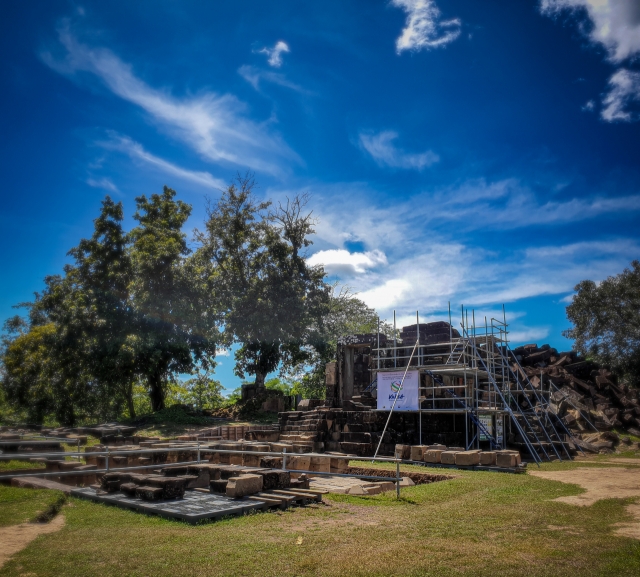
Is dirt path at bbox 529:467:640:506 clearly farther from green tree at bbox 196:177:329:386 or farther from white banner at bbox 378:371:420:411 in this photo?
green tree at bbox 196:177:329:386

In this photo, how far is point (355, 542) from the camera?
20.9 ft

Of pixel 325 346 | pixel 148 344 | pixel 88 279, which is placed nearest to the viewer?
pixel 148 344

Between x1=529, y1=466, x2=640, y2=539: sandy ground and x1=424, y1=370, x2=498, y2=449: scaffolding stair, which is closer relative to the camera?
x1=529, y1=466, x2=640, y2=539: sandy ground

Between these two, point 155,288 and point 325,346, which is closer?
point 155,288

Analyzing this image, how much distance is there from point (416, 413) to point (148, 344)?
49.5 ft

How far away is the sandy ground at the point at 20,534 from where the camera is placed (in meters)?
6.04

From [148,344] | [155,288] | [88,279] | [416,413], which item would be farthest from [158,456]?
[88,279]

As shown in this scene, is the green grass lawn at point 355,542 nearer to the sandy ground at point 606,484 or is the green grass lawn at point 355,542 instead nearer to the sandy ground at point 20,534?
the sandy ground at point 20,534

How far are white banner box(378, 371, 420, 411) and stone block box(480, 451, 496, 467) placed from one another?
3.47 m

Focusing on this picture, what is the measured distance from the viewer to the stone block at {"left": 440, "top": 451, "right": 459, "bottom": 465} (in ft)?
47.1

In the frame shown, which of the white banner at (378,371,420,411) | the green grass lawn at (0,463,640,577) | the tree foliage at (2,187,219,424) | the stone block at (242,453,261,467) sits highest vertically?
A: the tree foliage at (2,187,219,424)

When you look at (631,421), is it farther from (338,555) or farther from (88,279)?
(88,279)

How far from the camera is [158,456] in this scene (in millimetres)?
13547

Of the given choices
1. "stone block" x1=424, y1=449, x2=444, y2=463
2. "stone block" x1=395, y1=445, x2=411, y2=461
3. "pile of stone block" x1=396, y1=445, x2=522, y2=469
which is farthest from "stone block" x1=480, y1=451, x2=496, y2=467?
"stone block" x1=395, y1=445, x2=411, y2=461
